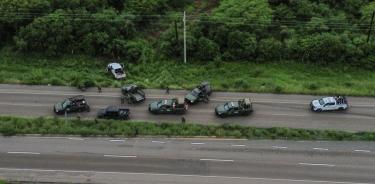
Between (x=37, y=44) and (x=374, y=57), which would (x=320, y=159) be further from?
(x=37, y=44)

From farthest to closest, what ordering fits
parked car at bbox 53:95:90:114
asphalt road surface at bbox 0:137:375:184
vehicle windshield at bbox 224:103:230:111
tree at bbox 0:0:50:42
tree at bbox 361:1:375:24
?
tree at bbox 361:1:375:24 → tree at bbox 0:0:50:42 → parked car at bbox 53:95:90:114 → vehicle windshield at bbox 224:103:230:111 → asphalt road surface at bbox 0:137:375:184

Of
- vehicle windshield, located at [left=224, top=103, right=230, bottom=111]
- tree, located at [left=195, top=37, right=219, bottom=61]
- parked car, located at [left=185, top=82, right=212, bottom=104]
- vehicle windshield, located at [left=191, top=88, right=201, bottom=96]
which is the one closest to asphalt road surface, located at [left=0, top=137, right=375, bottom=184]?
vehicle windshield, located at [left=224, top=103, right=230, bottom=111]

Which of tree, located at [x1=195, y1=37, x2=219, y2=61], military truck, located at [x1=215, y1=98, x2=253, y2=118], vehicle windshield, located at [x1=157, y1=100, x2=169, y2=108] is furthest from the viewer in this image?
tree, located at [x1=195, y1=37, x2=219, y2=61]

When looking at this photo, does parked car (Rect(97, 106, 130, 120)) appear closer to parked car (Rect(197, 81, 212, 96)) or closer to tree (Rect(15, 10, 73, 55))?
parked car (Rect(197, 81, 212, 96))

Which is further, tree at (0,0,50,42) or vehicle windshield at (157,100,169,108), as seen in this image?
tree at (0,0,50,42)

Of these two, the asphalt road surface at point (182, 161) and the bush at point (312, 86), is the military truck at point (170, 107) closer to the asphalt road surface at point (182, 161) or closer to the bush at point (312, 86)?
the asphalt road surface at point (182, 161)

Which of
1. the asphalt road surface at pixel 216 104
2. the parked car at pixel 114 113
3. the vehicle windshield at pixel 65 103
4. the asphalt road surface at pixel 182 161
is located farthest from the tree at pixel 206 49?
the vehicle windshield at pixel 65 103

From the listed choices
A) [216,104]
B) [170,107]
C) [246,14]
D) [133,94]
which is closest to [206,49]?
[246,14]

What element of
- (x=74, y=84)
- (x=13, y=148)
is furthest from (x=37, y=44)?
(x=13, y=148)

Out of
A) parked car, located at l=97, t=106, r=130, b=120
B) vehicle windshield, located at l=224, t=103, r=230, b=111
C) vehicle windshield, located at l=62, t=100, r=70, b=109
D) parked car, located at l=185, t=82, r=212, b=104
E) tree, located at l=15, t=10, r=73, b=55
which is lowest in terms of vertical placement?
parked car, located at l=97, t=106, r=130, b=120
